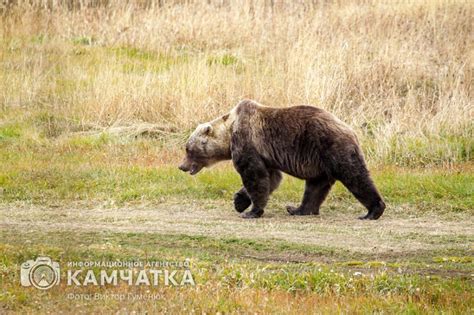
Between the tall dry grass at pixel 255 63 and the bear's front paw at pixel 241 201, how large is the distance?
3.59 m

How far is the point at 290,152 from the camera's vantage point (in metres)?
12.0

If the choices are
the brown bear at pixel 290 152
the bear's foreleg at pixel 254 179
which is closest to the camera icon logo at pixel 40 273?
the bear's foreleg at pixel 254 179

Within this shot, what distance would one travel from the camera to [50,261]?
8391 mm

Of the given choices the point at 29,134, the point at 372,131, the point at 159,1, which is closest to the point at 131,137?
the point at 29,134

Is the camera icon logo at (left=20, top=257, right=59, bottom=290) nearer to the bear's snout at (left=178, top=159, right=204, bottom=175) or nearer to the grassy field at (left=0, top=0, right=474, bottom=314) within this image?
the grassy field at (left=0, top=0, right=474, bottom=314)

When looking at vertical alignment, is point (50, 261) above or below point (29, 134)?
above

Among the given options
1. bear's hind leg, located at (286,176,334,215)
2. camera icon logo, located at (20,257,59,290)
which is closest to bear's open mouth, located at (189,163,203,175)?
bear's hind leg, located at (286,176,334,215)

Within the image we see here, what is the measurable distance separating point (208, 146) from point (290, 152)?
139cm

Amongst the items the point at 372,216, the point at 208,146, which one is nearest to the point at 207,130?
the point at 208,146

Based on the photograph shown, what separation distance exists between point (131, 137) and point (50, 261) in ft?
28.2

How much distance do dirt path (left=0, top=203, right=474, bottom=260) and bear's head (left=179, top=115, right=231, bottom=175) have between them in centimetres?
60

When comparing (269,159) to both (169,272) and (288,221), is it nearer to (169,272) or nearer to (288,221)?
(288,221)

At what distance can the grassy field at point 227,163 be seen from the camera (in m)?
7.91

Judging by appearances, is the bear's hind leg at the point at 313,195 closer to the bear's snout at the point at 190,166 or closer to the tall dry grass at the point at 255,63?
the bear's snout at the point at 190,166
